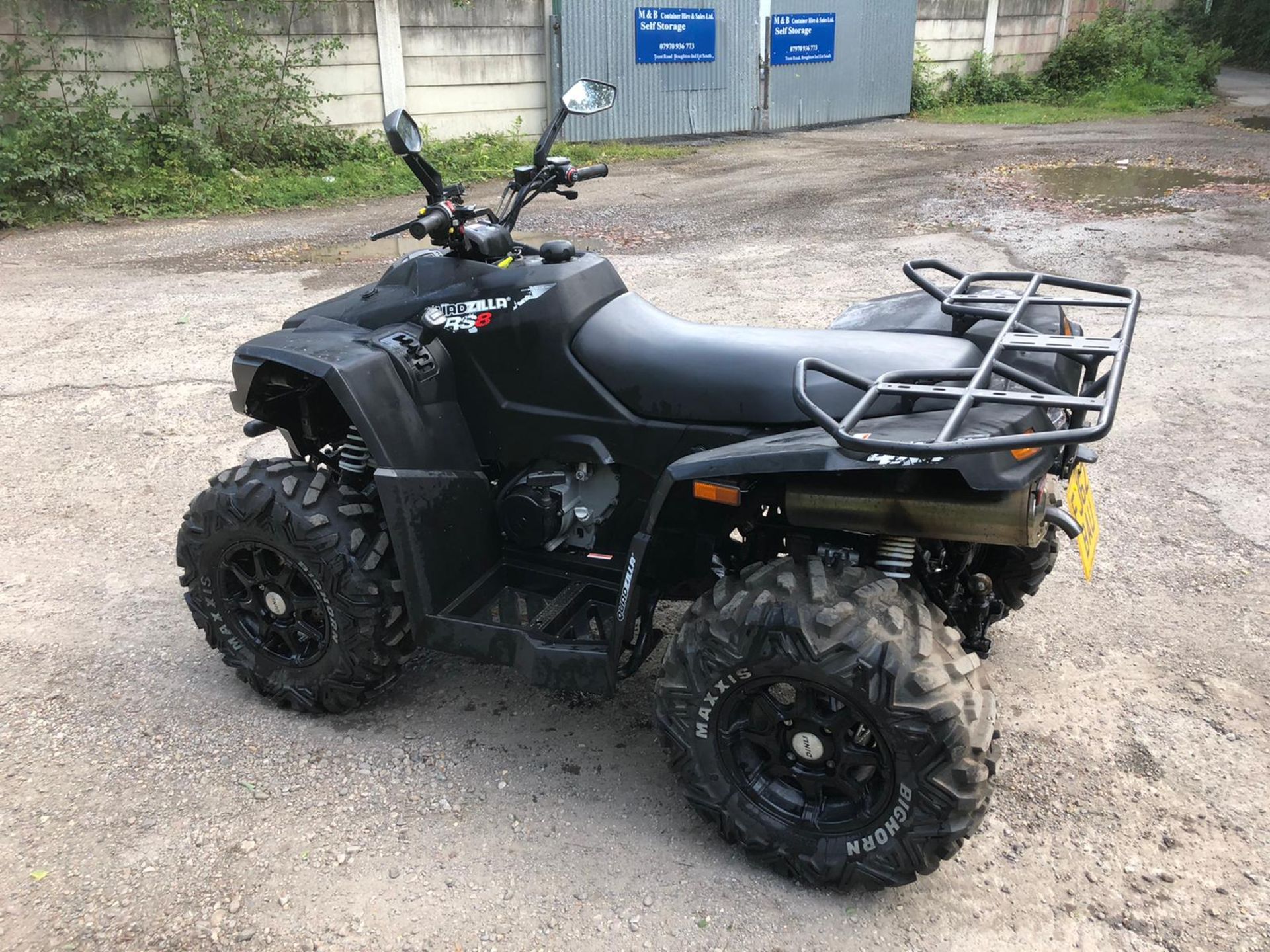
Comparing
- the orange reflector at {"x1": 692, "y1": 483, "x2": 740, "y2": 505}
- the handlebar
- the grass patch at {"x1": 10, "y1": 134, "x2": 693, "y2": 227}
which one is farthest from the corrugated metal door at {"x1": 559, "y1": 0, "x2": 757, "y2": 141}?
the orange reflector at {"x1": 692, "y1": 483, "x2": 740, "y2": 505}

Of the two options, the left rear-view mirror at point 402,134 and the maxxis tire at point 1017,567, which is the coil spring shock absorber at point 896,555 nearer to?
the maxxis tire at point 1017,567

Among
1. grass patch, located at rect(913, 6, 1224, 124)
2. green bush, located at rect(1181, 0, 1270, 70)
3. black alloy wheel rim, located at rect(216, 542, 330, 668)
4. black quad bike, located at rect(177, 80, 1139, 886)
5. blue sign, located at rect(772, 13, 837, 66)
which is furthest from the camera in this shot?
green bush, located at rect(1181, 0, 1270, 70)

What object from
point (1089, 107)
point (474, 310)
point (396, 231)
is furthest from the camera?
point (1089, 107)

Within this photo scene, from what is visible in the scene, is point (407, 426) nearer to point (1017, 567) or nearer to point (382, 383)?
point (382, 383)

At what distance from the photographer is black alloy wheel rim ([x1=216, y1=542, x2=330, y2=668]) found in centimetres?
328

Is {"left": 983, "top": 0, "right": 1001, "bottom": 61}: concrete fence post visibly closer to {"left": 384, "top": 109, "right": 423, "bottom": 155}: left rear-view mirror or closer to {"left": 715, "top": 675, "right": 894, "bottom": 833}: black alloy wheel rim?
{"left": 384, "top": 109, "right": 423, "bottom": 155}: left rear-view mirror

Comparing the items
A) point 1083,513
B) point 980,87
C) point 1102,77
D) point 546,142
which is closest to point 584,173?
point 546,142

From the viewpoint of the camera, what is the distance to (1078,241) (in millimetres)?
9375

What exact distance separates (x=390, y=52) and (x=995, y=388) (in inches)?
517

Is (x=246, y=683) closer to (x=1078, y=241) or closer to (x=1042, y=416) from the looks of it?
(x=1042, y=416)

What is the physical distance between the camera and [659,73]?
16.2 m

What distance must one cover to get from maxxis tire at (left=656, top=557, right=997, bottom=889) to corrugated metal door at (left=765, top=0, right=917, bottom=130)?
16802mm

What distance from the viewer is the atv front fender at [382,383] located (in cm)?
297

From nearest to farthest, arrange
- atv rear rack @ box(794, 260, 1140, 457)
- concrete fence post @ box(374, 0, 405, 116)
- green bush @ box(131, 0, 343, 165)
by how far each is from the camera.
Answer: atv rear rack @ box(794, 260, 1140, 457), green bush @ box(131, 0, 343, 165), concrete fence post @ box(374, 0, 405, 116)
